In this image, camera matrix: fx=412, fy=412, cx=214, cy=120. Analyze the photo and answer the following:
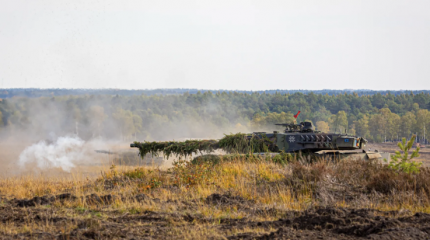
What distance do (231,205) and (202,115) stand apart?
263 ft

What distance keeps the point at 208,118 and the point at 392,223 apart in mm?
79502

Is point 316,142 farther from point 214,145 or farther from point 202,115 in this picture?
point 202,115

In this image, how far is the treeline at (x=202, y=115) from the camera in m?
61.7

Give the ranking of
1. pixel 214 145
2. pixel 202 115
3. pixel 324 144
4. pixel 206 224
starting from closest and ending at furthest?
pixel 206 224, pixel 324 144, pixel 214 145, pixel 202 115

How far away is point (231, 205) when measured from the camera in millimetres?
8320

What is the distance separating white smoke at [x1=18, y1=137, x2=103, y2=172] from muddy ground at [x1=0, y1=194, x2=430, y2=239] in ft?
108

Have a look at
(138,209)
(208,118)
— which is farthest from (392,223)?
(208,118)

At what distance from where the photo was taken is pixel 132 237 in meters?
6.00

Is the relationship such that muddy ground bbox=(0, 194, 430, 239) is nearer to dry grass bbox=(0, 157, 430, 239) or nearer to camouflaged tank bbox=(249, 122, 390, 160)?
dry grass bbox=(0, 157, 430, 239)

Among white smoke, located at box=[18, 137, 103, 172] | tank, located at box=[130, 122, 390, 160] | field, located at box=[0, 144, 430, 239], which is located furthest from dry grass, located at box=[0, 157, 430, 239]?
white smoke, located at box=[18, 137, 103, 172]

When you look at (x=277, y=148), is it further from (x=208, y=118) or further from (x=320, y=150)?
(x=208, y=118)

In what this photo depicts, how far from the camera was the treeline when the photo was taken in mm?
61688

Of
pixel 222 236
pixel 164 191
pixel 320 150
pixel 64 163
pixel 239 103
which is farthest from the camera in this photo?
pixel 239 103

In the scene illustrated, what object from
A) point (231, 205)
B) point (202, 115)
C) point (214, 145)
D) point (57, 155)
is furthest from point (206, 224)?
point (202, 115)
